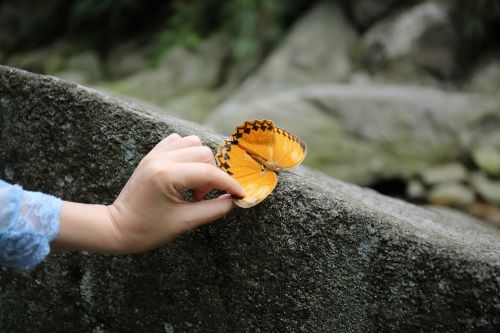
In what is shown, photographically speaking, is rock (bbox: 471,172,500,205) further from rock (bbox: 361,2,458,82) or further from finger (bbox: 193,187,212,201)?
finger (bbox: 193,187,212,201)

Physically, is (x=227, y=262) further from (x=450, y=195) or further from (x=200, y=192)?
(x=450, y=195)

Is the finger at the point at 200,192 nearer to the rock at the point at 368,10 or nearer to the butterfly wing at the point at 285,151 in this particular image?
the butterfly wing at the point at 285,151

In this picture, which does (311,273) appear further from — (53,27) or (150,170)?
(53,27)

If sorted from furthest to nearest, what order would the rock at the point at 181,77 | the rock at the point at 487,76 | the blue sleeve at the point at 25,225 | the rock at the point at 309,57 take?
the rock at the point at 181,77 → the rock at the point at 309,57 → the rock at the point at 487,76 → the blue sleeve at the point at 25,225

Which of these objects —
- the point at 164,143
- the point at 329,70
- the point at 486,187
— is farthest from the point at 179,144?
the point at 329,70

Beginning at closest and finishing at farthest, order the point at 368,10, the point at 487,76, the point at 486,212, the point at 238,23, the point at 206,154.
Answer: the point at 206,154 < the point at 486,212 < the point at 487,76 < the point at 368,10 < the point at 238,23

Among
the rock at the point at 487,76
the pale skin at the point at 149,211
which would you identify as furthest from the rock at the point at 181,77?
the pale skin at the point at 149,211

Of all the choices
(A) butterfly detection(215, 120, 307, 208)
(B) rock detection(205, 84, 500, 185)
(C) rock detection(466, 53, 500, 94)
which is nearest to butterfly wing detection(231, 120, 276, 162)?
(A) butterfly detection(215, 120, 307, 208)
